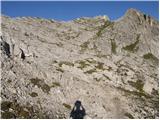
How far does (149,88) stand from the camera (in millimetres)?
76125

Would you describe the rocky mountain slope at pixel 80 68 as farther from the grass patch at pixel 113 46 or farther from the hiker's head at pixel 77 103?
the hiker's head at pixel 77 103

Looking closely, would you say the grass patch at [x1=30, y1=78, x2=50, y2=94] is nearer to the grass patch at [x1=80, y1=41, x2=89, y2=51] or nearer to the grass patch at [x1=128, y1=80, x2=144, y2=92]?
the grass patch at [x1=128, y1=80, x2=144, y2=92]

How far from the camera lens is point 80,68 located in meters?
80.2

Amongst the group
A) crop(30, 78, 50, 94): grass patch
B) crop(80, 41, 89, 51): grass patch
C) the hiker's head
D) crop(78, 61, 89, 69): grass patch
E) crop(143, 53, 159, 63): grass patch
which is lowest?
the hiker's head

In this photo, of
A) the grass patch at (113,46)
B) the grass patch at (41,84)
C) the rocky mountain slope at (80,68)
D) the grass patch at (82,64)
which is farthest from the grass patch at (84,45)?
the grass patch at (41,84)

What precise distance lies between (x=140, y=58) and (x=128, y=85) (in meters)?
23.4

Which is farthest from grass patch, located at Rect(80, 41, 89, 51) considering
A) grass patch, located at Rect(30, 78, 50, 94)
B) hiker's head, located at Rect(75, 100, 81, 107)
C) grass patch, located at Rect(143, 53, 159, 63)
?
hiker's head, located at Rect(75, 100, 81, 107)

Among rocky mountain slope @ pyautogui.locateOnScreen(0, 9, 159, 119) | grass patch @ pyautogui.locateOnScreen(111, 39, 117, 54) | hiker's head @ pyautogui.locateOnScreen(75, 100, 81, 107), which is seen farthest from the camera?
grass patch @ pyautogui.locateOnScreen(111, 39, 117, 54)

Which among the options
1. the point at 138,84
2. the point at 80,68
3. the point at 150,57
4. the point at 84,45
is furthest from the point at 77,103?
the point at 150,57

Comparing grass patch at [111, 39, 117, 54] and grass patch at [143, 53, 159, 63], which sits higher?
grass patch at [111, 39, 117, 54]

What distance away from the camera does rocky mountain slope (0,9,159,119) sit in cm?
5366

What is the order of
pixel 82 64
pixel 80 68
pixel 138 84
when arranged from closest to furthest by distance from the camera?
pixel 138 84 < pixel 80 68 < pixel 82 64

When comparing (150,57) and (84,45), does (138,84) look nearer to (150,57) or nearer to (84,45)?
(150,57)

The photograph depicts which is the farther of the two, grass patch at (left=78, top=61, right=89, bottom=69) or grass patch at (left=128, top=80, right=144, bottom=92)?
grass patch at (left=78, top=61, right=89, bottom=69)
